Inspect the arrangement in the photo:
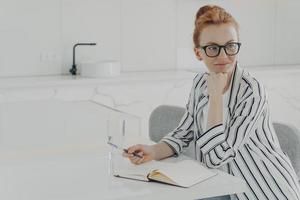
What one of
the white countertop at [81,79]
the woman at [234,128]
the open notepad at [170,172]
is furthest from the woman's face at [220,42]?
the white countertop at [81,79]

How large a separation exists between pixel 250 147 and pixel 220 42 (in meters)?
0.35

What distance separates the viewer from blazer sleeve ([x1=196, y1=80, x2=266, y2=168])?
5.72 ft

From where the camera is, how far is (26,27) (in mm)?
3623

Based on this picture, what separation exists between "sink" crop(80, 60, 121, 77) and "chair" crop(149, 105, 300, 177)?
1194mm

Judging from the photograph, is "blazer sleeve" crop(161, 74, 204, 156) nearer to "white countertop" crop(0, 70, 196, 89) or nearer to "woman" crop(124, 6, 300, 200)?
"woman" crop(124, 6, 300, 200)

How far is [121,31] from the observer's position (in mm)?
3930

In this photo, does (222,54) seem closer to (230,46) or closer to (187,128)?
(230,46)

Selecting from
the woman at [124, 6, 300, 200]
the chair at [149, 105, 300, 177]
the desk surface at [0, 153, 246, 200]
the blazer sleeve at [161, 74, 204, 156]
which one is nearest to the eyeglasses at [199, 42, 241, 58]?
the woman at [124, 6, 300, 200]

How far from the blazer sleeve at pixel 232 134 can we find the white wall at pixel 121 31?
2.13m

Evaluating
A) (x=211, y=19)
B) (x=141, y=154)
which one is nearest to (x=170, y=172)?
(x=141, y=154)

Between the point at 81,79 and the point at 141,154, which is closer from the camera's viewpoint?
the point at 141,154

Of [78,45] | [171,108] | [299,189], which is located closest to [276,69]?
[78,45]

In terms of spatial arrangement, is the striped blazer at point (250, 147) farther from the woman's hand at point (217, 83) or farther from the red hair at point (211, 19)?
the red hair at point (211, 19)

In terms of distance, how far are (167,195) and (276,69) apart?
2.94 m
